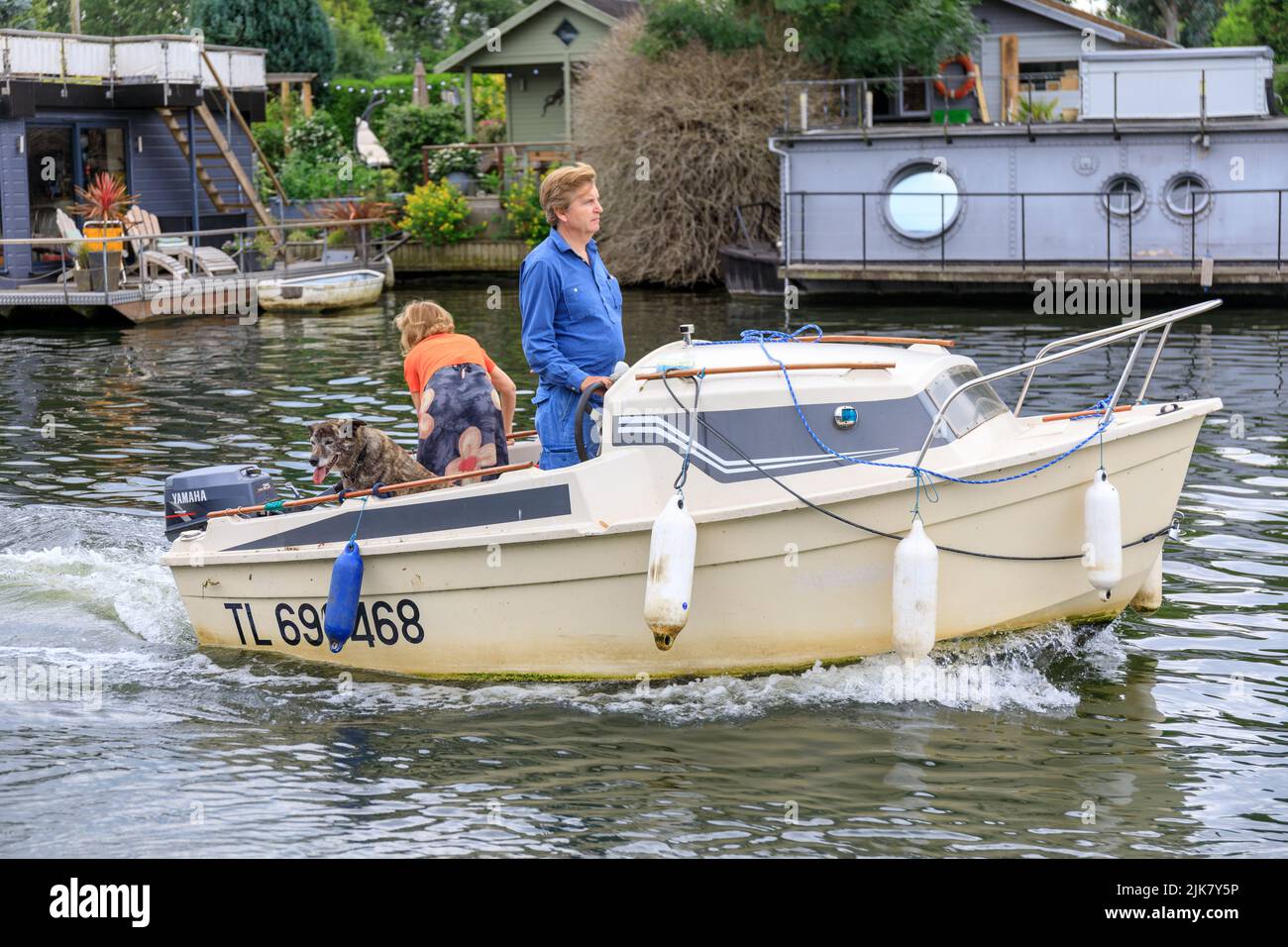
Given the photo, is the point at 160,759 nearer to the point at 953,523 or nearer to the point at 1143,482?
the point at 953,523

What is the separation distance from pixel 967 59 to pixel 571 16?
11747mm

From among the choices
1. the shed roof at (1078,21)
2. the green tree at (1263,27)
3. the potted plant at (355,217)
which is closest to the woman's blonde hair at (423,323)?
the potted plant at (355,217)

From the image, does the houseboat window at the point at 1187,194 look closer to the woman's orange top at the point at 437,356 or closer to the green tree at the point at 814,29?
the green tree at the point at 814,29

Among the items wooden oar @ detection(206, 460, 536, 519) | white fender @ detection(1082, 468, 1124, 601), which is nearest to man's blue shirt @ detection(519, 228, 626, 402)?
wooden oar @ detection(206, 460, 536, 519)

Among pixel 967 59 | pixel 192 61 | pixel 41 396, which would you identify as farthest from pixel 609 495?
pixel 967 59

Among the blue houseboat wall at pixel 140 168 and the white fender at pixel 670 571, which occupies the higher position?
the blue houseboat wall at pixel 140 168

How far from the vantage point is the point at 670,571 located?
7344 millimetres

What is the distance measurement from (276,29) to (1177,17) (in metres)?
26.8

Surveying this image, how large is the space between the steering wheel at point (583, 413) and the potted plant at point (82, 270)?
2006 cm

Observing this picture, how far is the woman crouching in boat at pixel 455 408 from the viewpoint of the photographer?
8820 mm

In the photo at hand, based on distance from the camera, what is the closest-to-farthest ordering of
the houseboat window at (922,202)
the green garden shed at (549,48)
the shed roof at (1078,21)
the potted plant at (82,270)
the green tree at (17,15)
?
1. the potted plant at (82,270)
2. the houseboat window at (922,202)
3. the shed roof at (1078,21)
4. the green garden shed at (549,48)
5. the green tree at (17,15)

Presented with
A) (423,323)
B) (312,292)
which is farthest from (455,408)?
(312,292)

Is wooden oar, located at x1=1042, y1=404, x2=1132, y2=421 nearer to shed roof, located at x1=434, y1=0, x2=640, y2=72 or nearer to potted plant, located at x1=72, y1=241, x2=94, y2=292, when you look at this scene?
potted plant, located at x1=72, y1=241, x2=94, y2=292

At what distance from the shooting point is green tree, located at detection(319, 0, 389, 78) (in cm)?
5297
